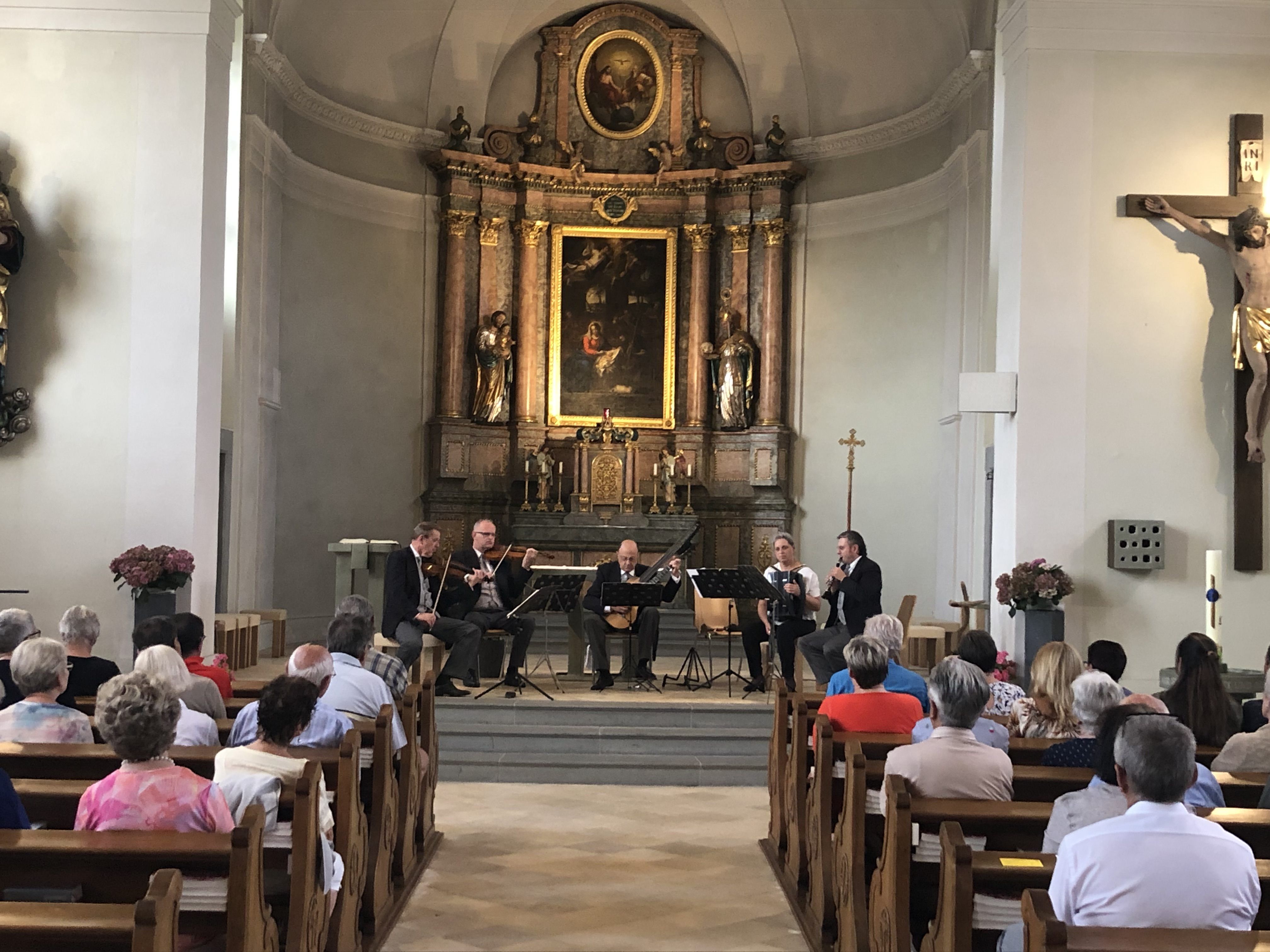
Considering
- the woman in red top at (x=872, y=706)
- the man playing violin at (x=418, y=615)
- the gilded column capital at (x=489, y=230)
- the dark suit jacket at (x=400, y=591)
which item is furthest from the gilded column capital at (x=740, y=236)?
the woman in red top at (x=872, y=706)

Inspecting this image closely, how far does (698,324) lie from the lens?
16047mm

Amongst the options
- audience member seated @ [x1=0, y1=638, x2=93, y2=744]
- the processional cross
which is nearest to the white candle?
the processional cross

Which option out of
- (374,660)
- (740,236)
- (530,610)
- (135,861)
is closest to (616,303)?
(740,236)

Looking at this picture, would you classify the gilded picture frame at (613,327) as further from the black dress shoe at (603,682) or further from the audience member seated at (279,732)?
the audience member seated at (279,732)

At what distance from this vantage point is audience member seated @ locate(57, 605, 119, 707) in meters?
5.78

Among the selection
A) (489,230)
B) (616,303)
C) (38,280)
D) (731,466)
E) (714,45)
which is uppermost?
(714,45)

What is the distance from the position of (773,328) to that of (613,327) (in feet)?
6.09

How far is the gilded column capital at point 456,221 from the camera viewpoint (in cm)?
1558

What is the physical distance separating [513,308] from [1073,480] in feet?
27.1

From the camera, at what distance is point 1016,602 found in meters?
8.98

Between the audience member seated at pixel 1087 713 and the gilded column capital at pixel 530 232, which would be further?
the gilded column capital at pixel 530 232

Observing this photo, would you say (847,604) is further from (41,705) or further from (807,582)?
(41,705)

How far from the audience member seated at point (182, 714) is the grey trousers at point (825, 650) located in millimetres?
5098

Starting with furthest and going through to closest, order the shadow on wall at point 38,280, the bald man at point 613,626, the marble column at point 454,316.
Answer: the marble column at point 454,316 → the bald man at point 613,626 → the shadow on wall at point 38,280
